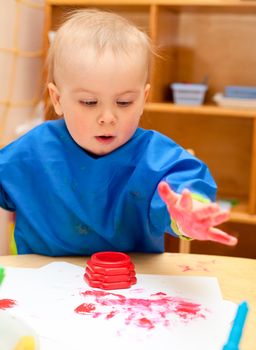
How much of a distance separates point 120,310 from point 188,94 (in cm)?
152

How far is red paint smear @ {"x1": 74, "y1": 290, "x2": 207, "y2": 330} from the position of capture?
29.8 inches

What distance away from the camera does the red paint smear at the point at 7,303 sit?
784 millimetres

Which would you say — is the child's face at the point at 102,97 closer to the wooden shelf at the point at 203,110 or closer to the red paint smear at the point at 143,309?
the red paint smear at the point at 143,309

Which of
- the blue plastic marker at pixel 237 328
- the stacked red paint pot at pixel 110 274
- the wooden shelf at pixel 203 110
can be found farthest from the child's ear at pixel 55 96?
the wooden shelf at pixel 203 110

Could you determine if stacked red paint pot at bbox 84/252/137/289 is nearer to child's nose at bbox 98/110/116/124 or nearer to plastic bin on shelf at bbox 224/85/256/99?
child's nose at bbox 98/110/116/124

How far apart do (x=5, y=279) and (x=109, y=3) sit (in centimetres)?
150

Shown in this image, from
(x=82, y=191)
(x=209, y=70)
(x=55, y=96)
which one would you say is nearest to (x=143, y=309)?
(x=82, y=191)

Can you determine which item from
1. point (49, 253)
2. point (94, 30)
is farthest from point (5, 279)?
point (94, 30)

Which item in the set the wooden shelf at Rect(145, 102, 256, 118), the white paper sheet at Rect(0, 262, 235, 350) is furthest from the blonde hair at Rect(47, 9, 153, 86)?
the wooden shelf at Rect(145, 102, 256, 118)

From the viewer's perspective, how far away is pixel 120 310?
78 centimetres

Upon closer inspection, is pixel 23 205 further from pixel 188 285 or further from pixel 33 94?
pixel 33 94

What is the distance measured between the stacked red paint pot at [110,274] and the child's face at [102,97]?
0.64 ft

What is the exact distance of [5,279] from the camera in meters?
0.88

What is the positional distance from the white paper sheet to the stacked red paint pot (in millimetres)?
12
